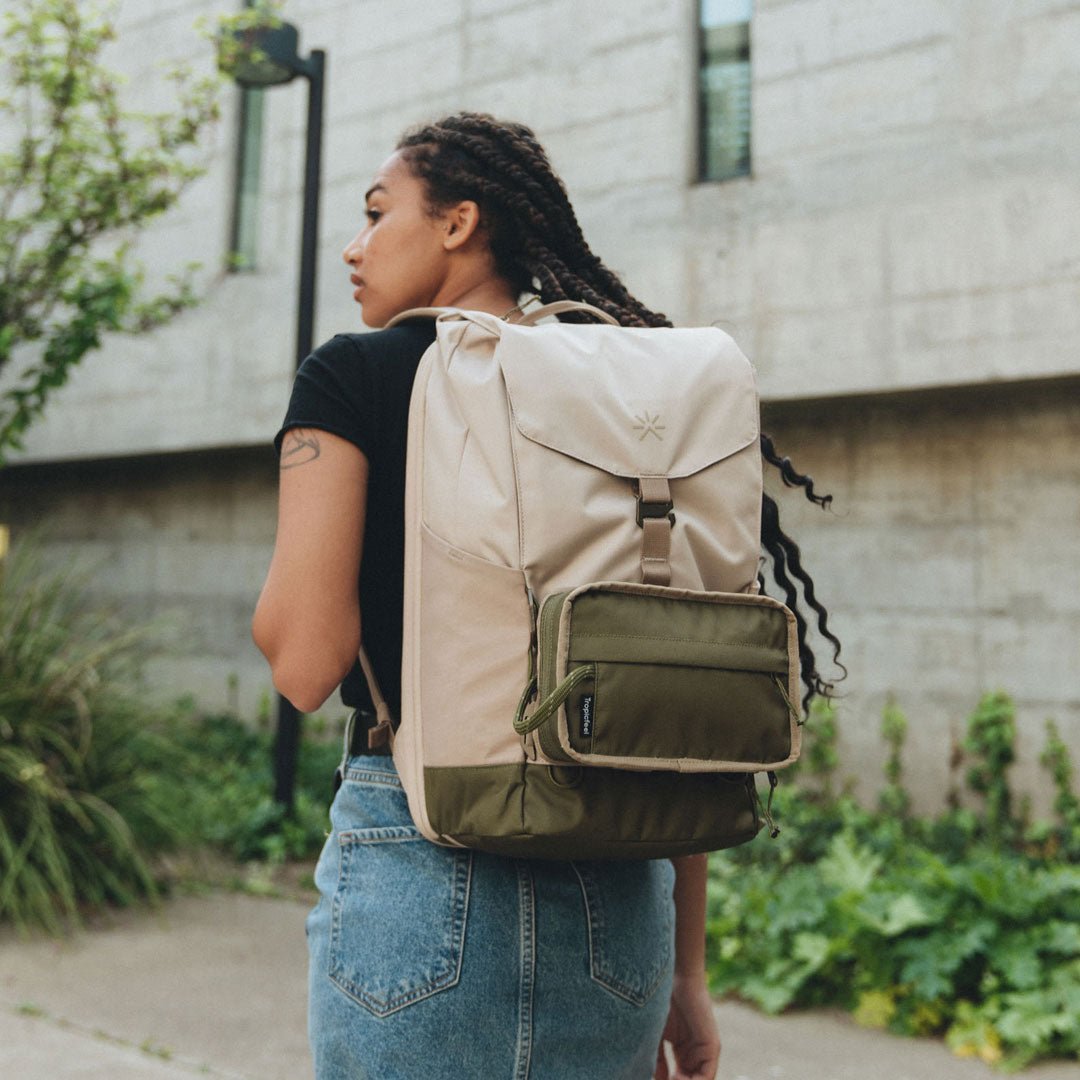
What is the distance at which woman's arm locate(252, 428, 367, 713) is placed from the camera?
130 centimetres

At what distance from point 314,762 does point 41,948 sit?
123 inches

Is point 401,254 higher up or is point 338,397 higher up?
point 401,254

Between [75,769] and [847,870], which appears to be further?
[75,769]

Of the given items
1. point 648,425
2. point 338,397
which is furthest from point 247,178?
point 648,425

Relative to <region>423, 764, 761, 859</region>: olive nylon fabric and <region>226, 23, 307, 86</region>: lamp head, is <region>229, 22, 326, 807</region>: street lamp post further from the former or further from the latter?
<region>423, 764, 761, 859</region>: olive nylon fabric

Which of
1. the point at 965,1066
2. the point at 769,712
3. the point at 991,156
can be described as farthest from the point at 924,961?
the point at 991,156

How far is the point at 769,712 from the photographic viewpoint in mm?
1304

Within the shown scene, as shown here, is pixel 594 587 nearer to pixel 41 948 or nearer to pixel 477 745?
pixel 477 745

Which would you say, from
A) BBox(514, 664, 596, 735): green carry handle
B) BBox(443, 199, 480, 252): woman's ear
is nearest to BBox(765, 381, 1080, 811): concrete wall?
BBox(443, 199, 480, 252): woman's ear

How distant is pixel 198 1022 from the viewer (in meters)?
4.26

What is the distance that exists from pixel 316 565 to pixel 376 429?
17 cm

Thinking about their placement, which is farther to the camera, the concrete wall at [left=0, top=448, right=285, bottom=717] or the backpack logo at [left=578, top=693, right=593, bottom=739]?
the concrete wall at [left=0, top=448, right=285, bottom=717]

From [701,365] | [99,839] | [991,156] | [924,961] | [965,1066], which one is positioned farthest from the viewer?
[991,156]

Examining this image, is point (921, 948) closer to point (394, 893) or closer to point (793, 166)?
point (394, 893)
